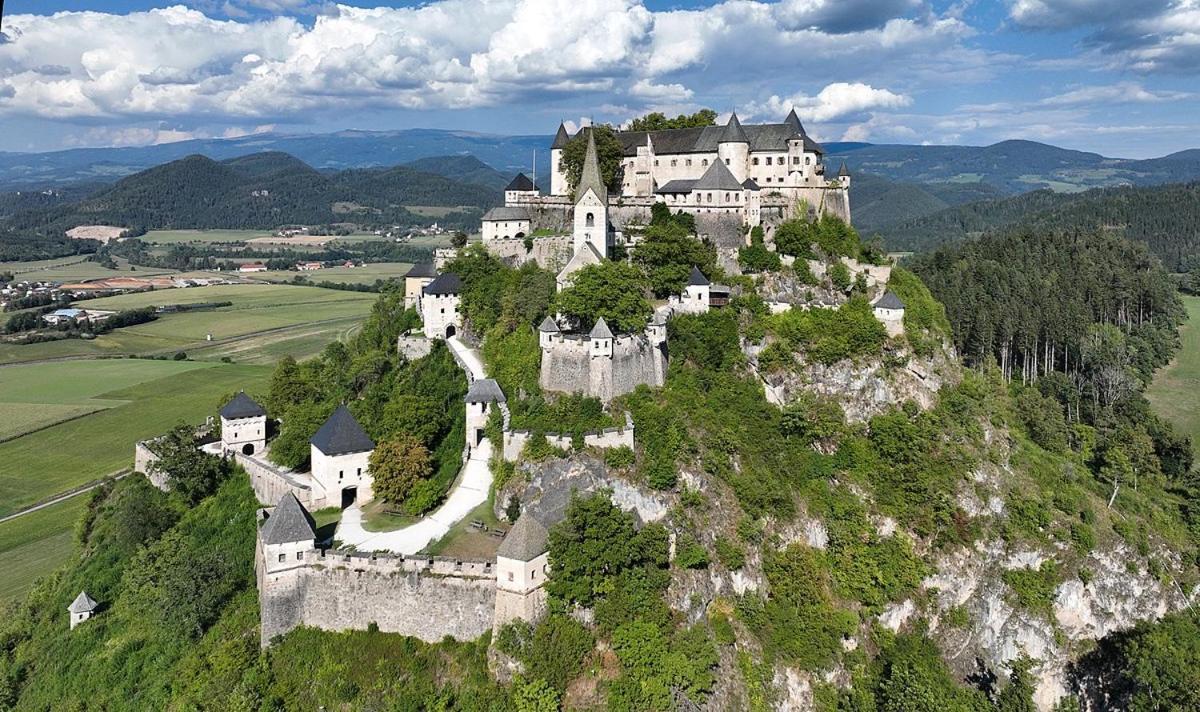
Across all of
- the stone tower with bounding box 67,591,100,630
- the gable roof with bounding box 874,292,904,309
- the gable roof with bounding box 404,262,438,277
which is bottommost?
the stone tower with bounding box 67,591,100,630

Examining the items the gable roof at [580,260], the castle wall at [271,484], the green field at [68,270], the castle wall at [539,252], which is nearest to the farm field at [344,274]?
the green field at [68,270]

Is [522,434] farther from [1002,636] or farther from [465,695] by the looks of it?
[1002,636]

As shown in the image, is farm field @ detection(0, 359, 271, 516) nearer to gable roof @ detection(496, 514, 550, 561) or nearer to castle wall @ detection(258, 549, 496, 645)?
castle wall @ detection(258, 549, 496, 645)

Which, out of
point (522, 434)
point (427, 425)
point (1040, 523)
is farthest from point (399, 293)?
point (1040, 523)

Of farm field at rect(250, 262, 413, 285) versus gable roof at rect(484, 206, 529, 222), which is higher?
gable roof at rect(484, 206, 529, 222)

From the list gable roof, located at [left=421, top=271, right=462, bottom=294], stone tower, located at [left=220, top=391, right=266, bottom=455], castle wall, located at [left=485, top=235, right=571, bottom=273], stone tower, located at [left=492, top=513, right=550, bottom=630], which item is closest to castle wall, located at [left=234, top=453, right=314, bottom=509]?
stone tower, located at [left=220, top=391, right=266, bottom=455]
